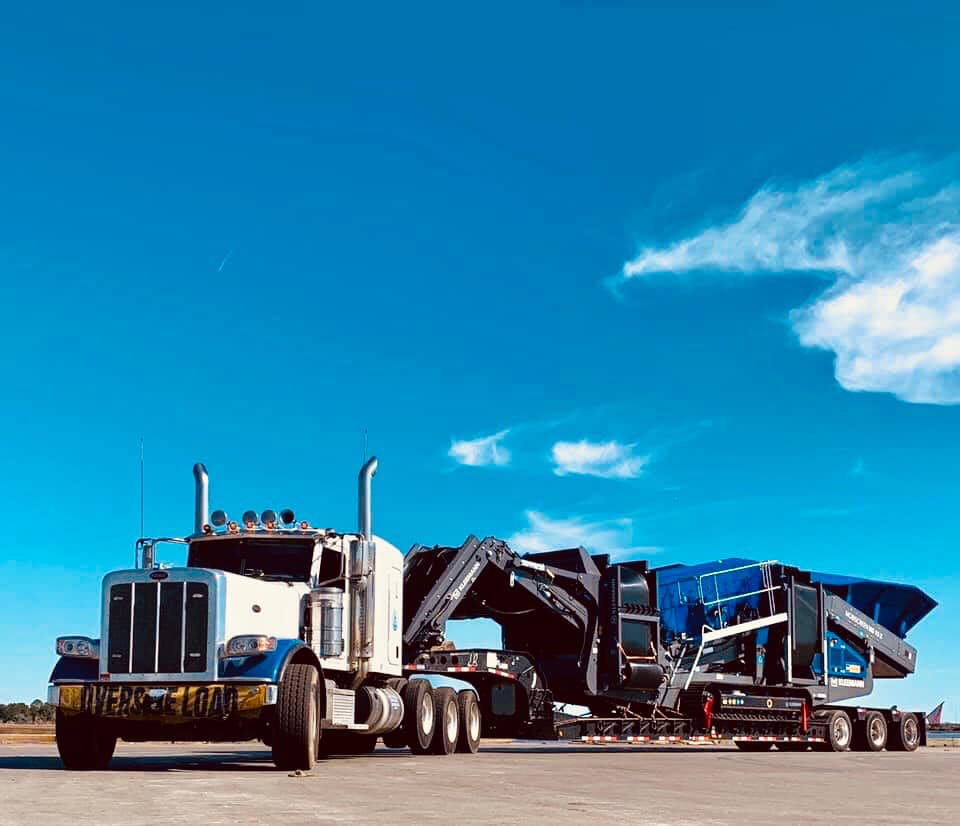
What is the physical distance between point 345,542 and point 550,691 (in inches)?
318

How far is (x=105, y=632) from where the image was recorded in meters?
15.9

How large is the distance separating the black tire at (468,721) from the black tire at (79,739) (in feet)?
22.9

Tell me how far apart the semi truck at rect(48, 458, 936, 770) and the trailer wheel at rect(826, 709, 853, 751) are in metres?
0.08

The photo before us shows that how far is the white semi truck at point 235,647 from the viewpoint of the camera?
15.4 meters

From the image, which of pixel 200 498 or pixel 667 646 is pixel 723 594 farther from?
pixel 200 498

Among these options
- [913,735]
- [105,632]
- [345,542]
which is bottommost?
[913,735]

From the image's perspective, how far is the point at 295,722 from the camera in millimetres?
15312

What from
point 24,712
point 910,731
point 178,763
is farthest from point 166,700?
point 24,712

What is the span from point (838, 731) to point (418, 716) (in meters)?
14.3

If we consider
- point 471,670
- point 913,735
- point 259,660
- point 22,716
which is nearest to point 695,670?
point 471,670

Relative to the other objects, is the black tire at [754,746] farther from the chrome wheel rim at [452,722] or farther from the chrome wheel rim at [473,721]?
the chrome wheel rim at [452,722]

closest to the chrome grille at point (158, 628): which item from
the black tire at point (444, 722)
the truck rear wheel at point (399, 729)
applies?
the truck rear wheel at point (399, 729)

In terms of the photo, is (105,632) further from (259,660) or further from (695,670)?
(695,670)

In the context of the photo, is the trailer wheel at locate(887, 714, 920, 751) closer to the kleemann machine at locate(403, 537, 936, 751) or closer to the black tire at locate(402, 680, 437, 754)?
the kleemann machine at locate(403, 537, 936, 751)
